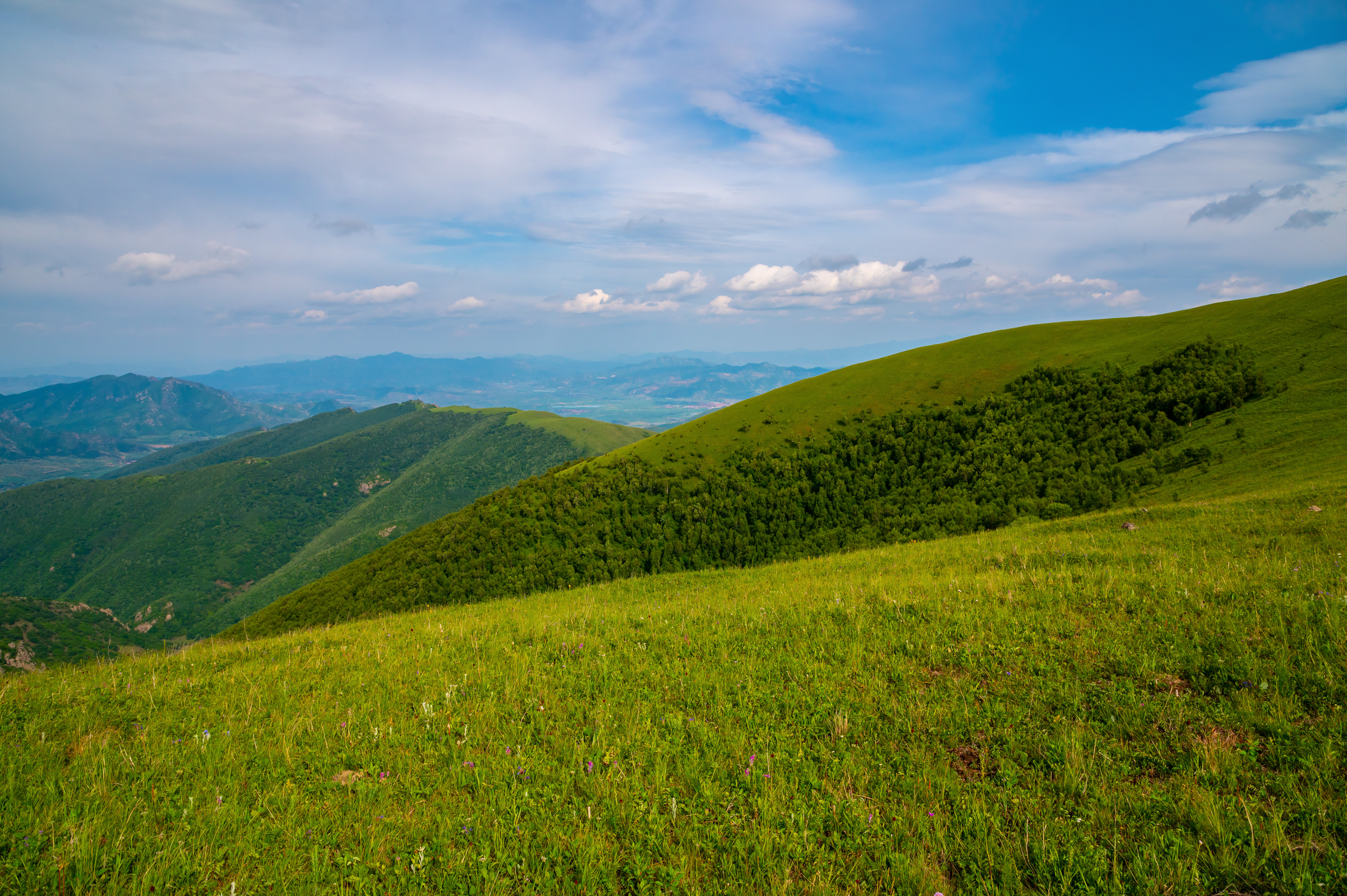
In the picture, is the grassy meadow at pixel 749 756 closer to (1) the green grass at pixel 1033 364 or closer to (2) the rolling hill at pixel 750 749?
(2) the rolling hill at pixel 750 749

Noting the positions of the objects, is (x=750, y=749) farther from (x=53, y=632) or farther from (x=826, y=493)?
(x=53, y=632)

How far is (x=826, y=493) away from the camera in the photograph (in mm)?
57062

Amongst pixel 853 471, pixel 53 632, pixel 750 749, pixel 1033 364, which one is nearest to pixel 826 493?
pixel 853 471

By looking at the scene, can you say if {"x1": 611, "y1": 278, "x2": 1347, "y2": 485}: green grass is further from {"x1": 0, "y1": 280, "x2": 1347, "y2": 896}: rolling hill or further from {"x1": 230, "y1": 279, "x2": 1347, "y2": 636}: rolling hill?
{"x1": 0, "y1": 280, "x2": 1347, "y2": 896}: rolling hill

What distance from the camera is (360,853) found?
12.8 feet

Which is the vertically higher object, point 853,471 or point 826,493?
point 853,471

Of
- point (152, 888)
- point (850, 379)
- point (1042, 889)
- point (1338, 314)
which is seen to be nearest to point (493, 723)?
point (152, 888)

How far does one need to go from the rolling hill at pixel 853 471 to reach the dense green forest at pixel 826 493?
258 mm

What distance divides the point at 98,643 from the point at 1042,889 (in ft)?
652

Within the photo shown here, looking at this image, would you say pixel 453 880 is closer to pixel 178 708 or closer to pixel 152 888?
pixel 152 888

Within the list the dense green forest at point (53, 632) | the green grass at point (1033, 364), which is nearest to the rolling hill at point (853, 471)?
the green grass at point (1033, 364)

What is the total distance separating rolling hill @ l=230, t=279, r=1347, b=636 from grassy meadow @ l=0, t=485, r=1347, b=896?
78.2 feet

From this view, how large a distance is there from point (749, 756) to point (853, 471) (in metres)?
56.5

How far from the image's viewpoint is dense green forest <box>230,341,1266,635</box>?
123 feet
